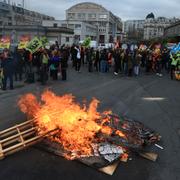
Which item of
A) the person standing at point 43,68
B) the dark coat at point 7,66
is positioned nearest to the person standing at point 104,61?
the person standing at point 43,68

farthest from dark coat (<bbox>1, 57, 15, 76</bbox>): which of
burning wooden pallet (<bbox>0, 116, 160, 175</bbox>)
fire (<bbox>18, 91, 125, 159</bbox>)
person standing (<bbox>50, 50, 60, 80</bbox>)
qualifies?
burning wooden pallet (<bbox>0, 116, 160, 175</bbox>)

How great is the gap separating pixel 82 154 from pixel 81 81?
10.5 metres

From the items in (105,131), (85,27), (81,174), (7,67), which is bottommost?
(81,174)

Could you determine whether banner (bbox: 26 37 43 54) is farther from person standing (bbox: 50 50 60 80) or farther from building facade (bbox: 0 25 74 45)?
building facade (bbox: 0 25 74 45)

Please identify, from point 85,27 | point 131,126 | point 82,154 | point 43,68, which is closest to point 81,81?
point 43,68

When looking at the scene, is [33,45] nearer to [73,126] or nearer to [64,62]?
[64,62]

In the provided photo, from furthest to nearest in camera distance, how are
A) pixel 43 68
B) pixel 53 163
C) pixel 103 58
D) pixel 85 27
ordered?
1. pixel 85 27
2. pixel 103 58
3. pixel 43 68
4. pixel 53 163

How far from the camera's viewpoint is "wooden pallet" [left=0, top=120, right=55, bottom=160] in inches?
255

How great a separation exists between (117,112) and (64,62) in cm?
799

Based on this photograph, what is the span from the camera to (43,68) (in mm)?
15422

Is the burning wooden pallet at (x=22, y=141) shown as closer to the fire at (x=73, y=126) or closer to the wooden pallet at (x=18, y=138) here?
the wooden pallet at (x=18, y=138)

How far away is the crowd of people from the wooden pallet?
6.62m

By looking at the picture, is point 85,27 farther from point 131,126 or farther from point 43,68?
point 131,126

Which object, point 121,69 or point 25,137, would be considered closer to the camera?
point 25,137
